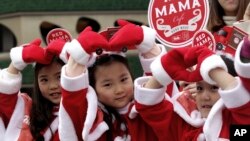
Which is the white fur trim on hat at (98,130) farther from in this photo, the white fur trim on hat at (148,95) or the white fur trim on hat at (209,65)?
the white fur trim on hat at (209,65)

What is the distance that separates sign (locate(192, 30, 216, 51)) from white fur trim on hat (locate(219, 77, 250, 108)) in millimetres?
501

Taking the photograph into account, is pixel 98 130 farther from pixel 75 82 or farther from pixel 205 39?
pixel 205 39

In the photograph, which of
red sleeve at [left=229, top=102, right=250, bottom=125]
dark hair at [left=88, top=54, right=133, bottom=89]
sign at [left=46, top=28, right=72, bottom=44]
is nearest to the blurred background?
sign at [left=46, top=28, right=72, bottom=44]

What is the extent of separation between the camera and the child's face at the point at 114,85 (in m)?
2.83

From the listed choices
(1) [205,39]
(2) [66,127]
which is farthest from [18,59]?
(1) [205,39]

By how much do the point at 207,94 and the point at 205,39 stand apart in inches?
15.6

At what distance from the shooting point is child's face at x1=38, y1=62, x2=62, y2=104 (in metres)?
3.21

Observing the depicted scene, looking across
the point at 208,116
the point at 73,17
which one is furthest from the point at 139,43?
the point at 73,17

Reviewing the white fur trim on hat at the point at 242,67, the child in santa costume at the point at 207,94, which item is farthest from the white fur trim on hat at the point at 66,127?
the white fur trim on hat at the point at 242,67

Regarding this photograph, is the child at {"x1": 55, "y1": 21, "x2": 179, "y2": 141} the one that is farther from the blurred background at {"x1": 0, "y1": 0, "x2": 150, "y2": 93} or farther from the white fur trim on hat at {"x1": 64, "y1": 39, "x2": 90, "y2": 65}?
the blurred background at {"x1": 0, "y1": 0, "x2": 150, "y2": 93}

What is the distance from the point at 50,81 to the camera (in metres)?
3.23

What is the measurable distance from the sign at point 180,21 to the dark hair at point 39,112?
1.93ft

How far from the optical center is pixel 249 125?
93.3 inches

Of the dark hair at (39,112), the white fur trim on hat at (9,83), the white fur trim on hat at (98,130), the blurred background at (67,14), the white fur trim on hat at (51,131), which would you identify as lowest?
the blurred background at (67,14)
